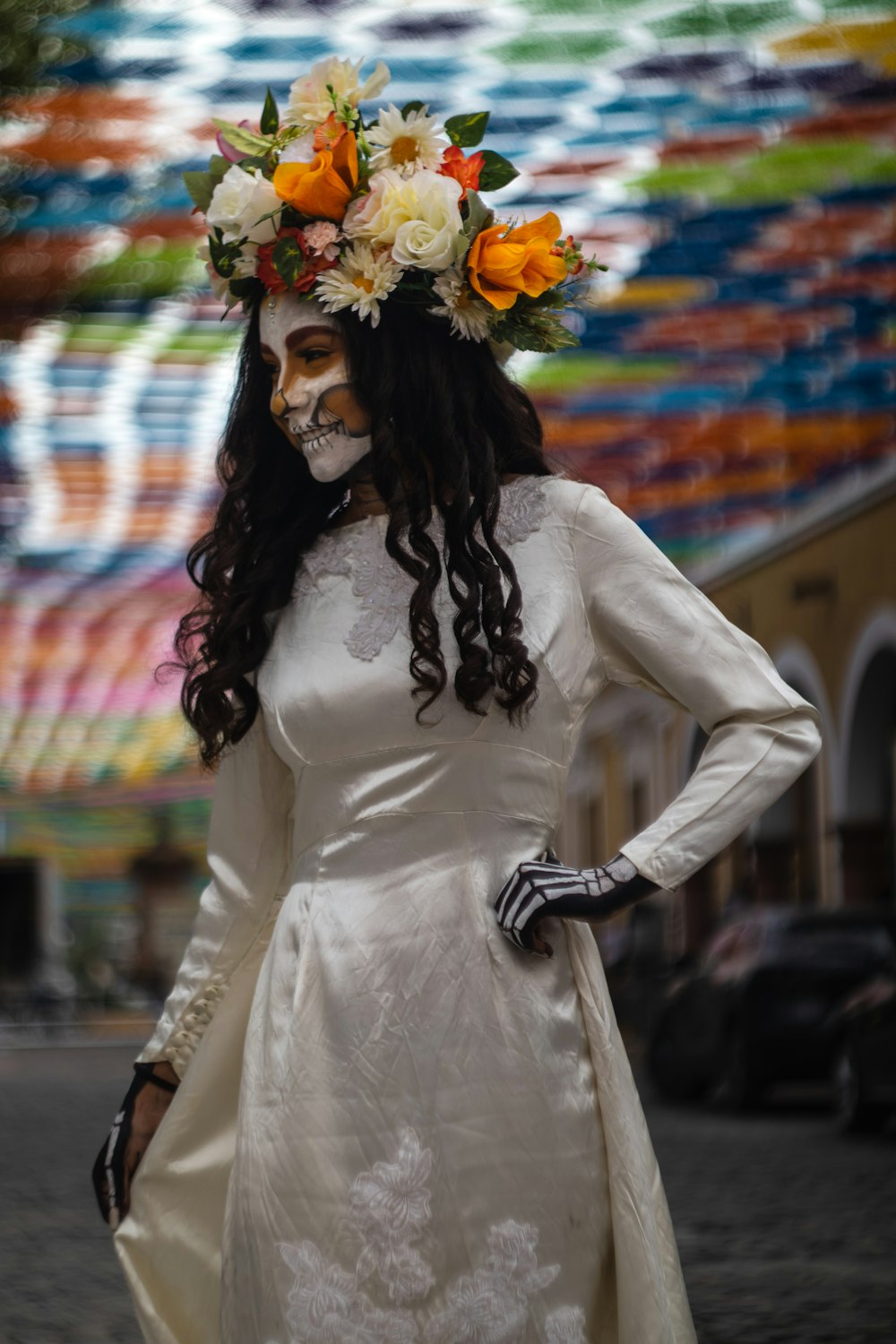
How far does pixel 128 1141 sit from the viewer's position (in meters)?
3.05

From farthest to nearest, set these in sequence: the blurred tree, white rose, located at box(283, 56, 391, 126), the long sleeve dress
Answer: the blurred tree, white rose, located at box(283, 56, 391, 126), the long sleeve dress

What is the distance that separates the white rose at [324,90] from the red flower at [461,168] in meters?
0.15

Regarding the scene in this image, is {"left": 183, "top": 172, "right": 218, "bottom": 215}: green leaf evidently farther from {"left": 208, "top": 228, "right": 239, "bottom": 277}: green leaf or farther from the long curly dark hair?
the long curly dark hair

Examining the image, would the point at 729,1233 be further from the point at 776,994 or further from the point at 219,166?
the point at 776,994

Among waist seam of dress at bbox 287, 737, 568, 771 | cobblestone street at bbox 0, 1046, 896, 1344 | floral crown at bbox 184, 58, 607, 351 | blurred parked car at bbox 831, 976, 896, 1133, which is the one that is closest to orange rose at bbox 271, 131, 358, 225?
floral crown at bbox 184, 58, 607, 351

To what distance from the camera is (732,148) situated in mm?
14352

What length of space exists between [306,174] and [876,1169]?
28.8 feet

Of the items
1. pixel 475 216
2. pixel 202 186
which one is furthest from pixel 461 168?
pixel 202 186

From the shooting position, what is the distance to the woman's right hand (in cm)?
305

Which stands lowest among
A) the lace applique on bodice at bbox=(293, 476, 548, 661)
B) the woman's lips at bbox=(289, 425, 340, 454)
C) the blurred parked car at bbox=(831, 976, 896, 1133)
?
the blurred parked car at bbox=(831, 976, 896, 1133)

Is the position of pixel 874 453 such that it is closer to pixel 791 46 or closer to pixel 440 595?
pixel 791 46

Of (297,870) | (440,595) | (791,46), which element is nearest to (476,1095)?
(297,870)

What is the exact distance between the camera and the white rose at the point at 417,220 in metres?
3.03

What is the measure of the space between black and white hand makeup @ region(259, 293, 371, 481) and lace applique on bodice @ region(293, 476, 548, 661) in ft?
0.31
